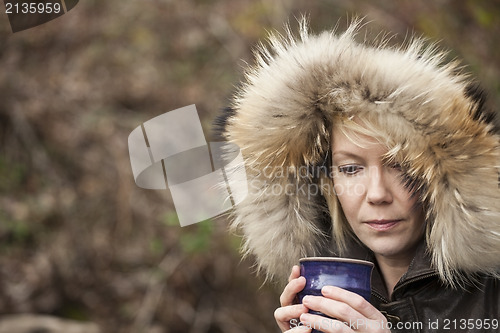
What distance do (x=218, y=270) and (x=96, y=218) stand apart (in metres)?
1.03

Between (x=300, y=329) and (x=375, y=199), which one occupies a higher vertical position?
(x=375, y=199)

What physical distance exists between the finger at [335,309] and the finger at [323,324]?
2 centimetres

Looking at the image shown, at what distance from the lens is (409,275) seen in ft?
5.86

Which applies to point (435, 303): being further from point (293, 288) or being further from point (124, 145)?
point (124, 145)

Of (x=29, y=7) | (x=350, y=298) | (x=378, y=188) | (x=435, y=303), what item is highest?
(x=29, y=7)

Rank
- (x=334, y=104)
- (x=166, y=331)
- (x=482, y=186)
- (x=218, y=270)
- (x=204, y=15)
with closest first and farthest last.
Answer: (x=482, y=186) → (x=334, y=104) → (x=166, y=331) → (x=218, y=270) → (x=204, y=15)

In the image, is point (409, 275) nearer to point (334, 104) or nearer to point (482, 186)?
point (482, 186)

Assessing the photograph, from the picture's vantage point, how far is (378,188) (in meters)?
1.77

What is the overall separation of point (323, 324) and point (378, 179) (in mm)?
468

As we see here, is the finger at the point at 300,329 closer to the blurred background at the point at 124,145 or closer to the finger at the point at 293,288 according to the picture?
the finger at the point at 293,288

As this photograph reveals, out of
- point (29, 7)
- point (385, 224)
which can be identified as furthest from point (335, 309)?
point (29, 7)

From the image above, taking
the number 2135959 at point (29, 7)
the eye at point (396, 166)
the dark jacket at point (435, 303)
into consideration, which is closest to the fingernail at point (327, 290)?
the dark jacket at point (435, 303)

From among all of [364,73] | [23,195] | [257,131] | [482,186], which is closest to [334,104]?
[364,73]

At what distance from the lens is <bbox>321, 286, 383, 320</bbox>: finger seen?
1.58m
